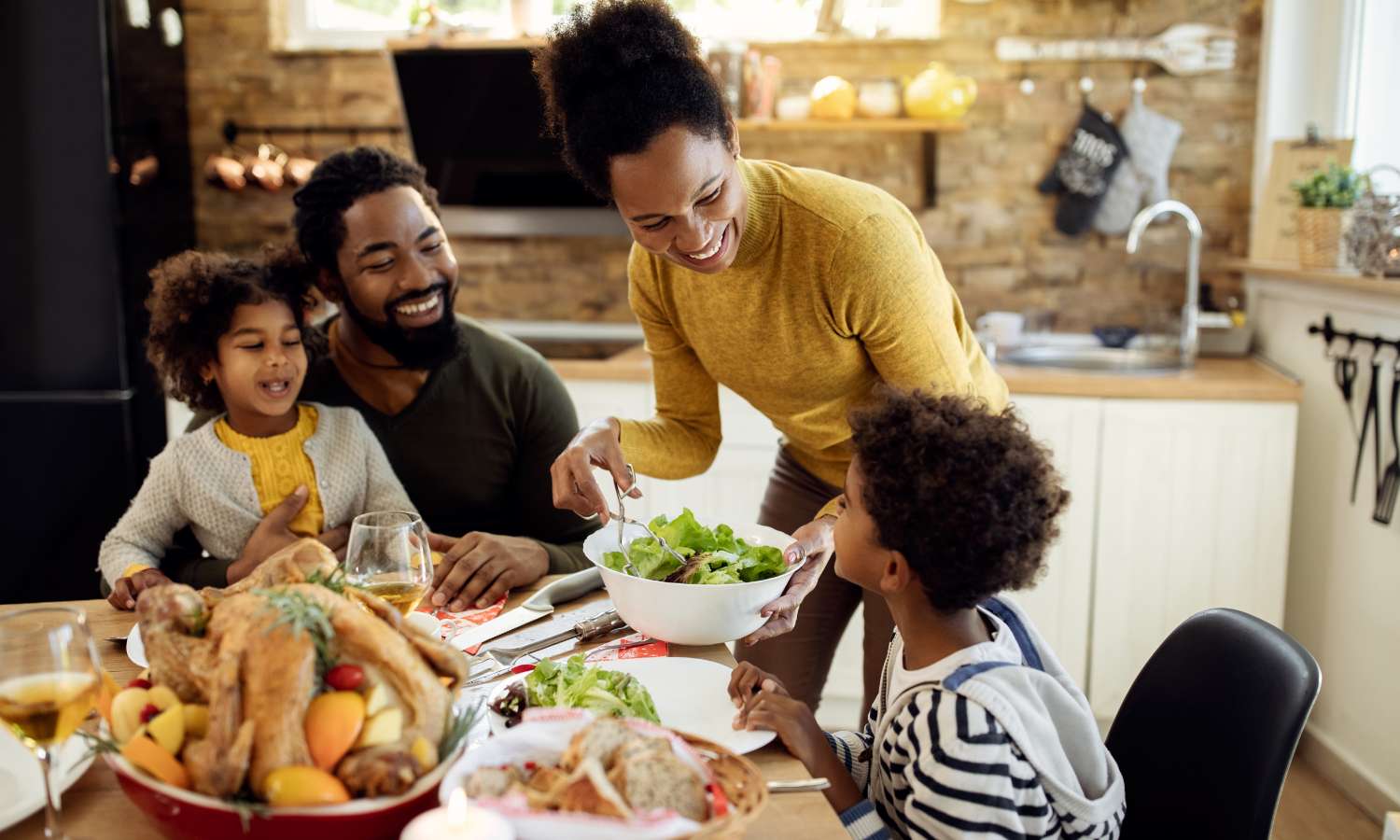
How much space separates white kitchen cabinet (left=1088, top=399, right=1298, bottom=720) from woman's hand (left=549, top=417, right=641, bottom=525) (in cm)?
160

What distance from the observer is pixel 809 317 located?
1622 millimetres

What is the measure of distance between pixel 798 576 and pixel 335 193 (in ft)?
3.28

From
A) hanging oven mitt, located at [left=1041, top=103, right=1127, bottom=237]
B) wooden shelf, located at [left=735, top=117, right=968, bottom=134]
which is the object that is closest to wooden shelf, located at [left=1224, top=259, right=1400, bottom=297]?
hanging oven mitt, located at [left=1041, top=103, right=1127, bottom=237]

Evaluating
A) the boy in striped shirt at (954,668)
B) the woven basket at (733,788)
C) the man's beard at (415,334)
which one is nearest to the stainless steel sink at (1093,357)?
the man's beard at (415,334)

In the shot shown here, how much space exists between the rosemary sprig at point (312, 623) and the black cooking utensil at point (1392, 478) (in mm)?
2147

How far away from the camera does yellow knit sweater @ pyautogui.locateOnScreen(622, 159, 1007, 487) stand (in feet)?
5.08

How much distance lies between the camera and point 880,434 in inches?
48.2

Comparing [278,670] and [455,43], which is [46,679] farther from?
[455,43]

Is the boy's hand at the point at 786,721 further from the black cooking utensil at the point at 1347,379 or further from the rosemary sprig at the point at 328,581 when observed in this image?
the black cooking utensil at the point at 1347,379

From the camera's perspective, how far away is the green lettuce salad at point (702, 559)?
129cm

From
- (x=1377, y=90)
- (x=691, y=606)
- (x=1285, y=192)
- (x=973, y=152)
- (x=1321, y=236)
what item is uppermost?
(x=1377, y=90)

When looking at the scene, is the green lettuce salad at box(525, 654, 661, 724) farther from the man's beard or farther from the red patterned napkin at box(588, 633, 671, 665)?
the man's beard

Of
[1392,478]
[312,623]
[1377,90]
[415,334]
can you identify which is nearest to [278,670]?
[312,623]

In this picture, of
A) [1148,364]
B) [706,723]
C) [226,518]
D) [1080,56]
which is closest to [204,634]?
[706,723]
